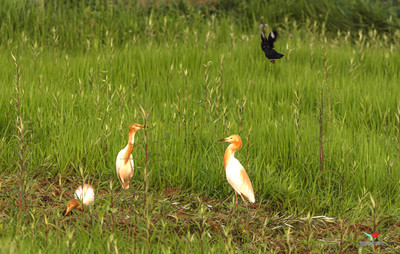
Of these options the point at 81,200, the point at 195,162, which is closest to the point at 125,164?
the point at 81,200

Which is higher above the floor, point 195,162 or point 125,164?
point 125,164

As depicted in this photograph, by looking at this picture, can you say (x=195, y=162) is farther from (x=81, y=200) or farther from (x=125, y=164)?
(x=81, y=200)

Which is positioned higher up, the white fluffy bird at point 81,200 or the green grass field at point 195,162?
the white fluffy bird at point 81,200

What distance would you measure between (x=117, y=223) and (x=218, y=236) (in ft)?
1.96

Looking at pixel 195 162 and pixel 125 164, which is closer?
pixel 125 164

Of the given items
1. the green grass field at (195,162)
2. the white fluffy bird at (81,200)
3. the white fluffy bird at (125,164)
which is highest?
the white fluffy bird at (125,164)

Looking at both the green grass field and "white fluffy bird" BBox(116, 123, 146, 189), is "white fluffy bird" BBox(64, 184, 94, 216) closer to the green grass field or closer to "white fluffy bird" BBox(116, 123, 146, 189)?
the green grass field

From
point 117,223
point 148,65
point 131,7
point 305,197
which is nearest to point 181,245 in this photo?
point 117,223

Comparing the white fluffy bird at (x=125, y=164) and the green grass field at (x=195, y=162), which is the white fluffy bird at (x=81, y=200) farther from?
the white fluffy bird at (x=125, y=164)

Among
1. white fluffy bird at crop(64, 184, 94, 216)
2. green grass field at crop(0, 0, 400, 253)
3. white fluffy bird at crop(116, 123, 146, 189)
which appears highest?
white fluffy bird at crop(116, 123, 146, 189)

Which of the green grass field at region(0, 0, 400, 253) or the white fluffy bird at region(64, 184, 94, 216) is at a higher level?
the white fluffy bird at region(64, 184, 94, 216)

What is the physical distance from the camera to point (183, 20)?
8008mm

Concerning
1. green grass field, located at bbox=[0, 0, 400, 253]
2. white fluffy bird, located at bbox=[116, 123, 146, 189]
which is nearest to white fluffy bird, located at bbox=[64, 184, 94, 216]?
green grass field, located at bbox=[0, 0, 400, 253]

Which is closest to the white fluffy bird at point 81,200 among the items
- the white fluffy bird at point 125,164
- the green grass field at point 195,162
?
the green grass field at point 195,162
